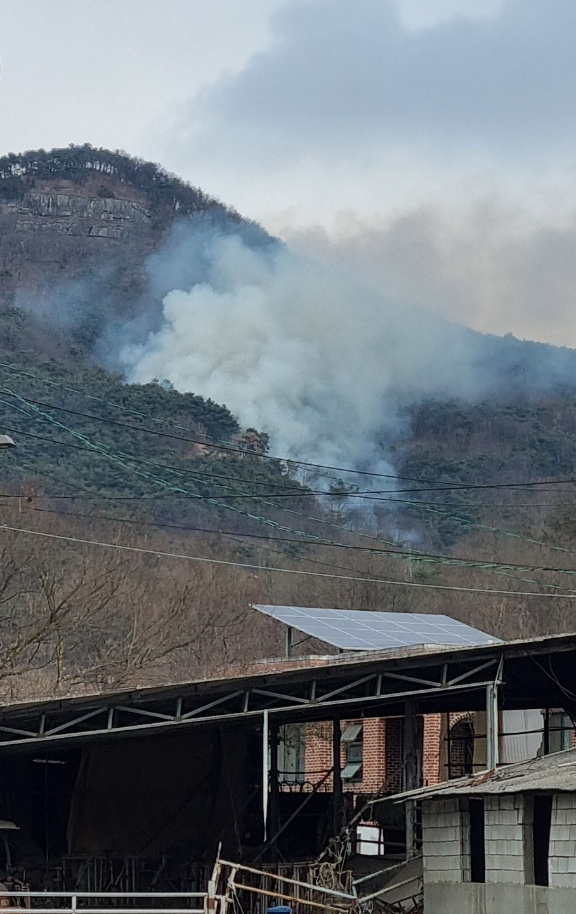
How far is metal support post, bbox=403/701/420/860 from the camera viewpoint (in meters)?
22.8

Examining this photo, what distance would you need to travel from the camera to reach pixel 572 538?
68.4 metres

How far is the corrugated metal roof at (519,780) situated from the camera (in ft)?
61.1

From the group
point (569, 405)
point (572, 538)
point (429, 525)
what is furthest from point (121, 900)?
point (569, 405)

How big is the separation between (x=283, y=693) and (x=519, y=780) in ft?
16.4

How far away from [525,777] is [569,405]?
5326 inches

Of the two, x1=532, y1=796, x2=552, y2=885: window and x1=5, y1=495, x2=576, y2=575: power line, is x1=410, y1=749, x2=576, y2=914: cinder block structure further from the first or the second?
x1=5, y1=495, x2=576, y2=575: power line

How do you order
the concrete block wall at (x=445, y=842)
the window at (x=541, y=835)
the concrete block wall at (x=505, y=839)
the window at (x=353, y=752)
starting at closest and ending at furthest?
the concrete block wall at (x=505, y=839)
the window at (x=541, y=835)
the concrete block wall at (x=445, y=842)
the window at (x=353, y=752)

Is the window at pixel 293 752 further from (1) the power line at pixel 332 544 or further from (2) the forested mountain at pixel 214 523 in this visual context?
(1) the power line at pixel 332 544

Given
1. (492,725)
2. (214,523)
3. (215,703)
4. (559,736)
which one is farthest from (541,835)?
(214,523)

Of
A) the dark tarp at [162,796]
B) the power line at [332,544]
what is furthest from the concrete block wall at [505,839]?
the power line at [332,544]

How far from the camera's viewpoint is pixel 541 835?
1939 cm

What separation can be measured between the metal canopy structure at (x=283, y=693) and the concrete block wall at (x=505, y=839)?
9.30 ft

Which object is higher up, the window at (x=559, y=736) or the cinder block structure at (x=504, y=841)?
the window at (x=559, y=736)

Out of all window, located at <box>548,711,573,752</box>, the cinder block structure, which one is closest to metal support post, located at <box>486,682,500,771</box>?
the cinder block structure
